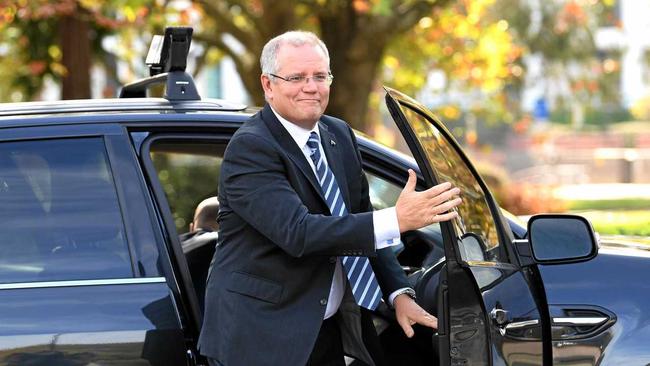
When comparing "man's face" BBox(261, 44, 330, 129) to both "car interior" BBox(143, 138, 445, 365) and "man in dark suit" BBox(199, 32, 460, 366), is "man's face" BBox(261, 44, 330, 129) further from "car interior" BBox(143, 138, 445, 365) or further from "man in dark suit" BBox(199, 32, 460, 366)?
"car interior" BBox(143, 138, 445, 365)

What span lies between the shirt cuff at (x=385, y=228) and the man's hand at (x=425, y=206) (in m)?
0.03

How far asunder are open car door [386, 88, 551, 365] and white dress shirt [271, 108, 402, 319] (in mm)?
133

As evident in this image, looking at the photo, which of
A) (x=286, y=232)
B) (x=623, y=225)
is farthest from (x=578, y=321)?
(x=623, y=225)

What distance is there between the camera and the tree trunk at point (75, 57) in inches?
426

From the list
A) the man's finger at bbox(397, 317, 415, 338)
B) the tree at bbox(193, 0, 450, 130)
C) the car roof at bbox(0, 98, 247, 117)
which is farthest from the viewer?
the tree at bbox(193, 0, 450, 130)

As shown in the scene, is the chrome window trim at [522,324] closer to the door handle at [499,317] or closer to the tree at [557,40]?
the door handle at [499,317]

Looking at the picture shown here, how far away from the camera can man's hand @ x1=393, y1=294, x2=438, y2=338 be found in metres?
3.06

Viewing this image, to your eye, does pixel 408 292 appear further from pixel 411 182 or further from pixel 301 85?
pixel 301 85

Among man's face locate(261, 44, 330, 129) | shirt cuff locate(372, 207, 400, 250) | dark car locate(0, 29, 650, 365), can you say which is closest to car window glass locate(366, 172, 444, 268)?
dark car locate(0, 29, 650, 365)

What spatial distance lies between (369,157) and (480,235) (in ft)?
1.68

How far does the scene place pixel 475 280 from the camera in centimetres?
288

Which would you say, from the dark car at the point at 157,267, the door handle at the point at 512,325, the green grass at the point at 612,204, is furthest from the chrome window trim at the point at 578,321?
the green grass at the point at 612,204

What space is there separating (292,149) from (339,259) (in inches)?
13.7

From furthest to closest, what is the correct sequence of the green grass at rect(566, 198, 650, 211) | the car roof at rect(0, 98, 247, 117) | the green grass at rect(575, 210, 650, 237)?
the green grass at rect(566, 198, 650, 211), the green grass at rect(575, 210, 650, 237), the car roof at rect(0, 98, 247, 117)
